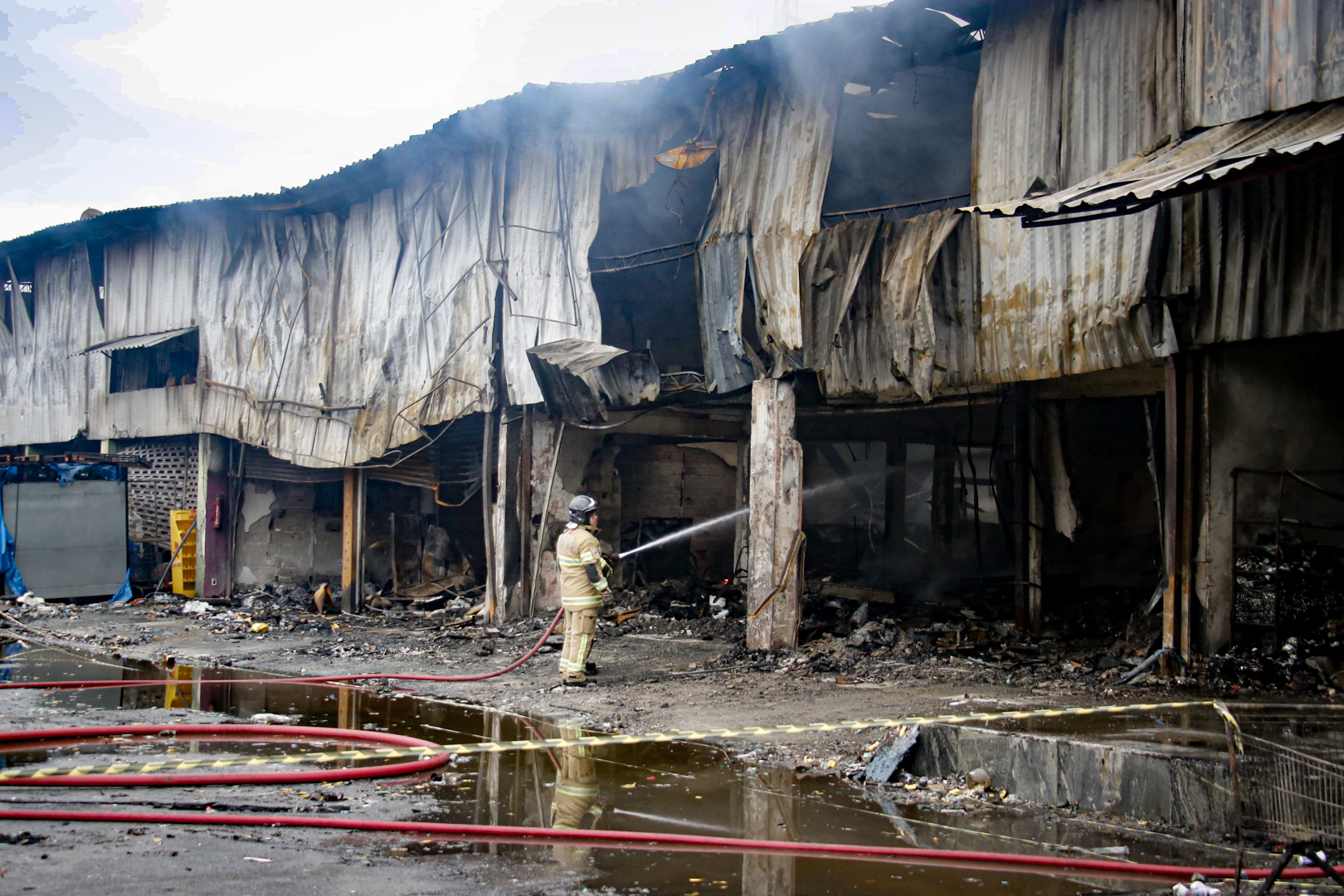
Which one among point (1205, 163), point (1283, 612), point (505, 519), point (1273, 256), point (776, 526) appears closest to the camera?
point (1205, 163)

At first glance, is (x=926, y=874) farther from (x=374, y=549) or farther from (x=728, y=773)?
(x=374, y=549)

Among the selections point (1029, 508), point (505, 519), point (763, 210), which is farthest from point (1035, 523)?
point (505, 519)

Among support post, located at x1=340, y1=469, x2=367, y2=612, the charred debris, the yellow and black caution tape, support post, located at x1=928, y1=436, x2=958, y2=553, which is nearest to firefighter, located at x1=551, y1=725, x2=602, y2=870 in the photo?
the yellow and black caution tape

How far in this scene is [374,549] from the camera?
18156 mm

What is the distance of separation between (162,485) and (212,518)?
169 cm

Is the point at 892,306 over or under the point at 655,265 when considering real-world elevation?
under

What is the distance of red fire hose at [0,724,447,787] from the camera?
5.50m

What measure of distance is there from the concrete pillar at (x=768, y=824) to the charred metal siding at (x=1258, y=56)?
6.09 m

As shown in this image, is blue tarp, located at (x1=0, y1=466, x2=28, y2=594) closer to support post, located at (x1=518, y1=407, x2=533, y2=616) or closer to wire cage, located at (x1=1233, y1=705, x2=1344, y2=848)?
support post, located at (x1=518, y1=407, x2=533, y2=616)

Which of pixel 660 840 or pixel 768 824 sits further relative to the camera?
pixel 768 824

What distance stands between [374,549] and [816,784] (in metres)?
13.5

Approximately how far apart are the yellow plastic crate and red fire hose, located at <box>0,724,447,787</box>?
12.4 meters

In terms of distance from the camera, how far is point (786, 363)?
11.3 metres

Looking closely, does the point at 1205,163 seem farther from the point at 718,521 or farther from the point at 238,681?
the point at 718,521
